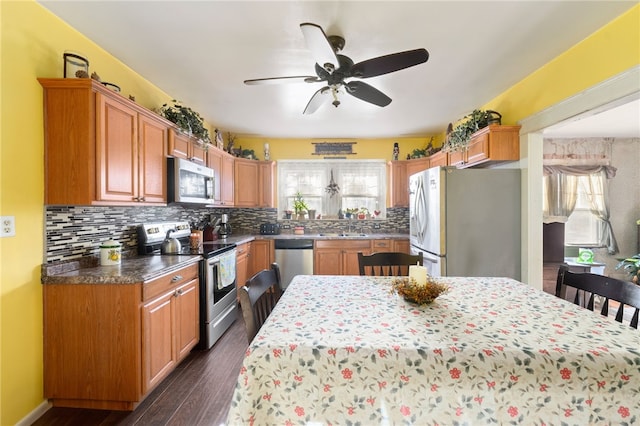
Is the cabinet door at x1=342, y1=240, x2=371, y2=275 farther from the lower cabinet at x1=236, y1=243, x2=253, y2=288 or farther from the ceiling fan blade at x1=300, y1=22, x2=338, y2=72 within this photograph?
the ceiling fan blade at x1=300, y1=22, x2=338, y2=72

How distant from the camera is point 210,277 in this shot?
2693 mm

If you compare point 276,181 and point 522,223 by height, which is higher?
point 276,181

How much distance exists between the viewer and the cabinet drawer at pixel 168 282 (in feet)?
6.08

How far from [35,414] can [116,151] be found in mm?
1681

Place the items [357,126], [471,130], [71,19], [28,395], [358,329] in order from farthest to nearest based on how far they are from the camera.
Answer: [357,126] < [471,130] < [71,19] < [28,395] < [358,329]

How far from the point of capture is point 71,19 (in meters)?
1.89

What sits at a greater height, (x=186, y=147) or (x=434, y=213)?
(x=186, y=147)

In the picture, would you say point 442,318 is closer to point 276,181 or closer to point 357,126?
point 357,126

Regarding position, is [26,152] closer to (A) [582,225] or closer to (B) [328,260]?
(B) [328,260]

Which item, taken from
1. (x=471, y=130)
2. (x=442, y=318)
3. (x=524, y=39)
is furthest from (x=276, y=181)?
(x=442, y=318)

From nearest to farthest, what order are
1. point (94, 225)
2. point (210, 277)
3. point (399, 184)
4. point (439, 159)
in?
point (94, 225), point (210, 277), point (439, 159), point (399, 184)

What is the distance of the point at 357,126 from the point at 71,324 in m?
3.69

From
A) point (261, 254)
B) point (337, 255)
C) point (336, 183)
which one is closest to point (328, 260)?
point (337, 255)

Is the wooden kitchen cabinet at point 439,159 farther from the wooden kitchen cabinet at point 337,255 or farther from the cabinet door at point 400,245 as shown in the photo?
the wooden kitchen cabinet at point 337,255
